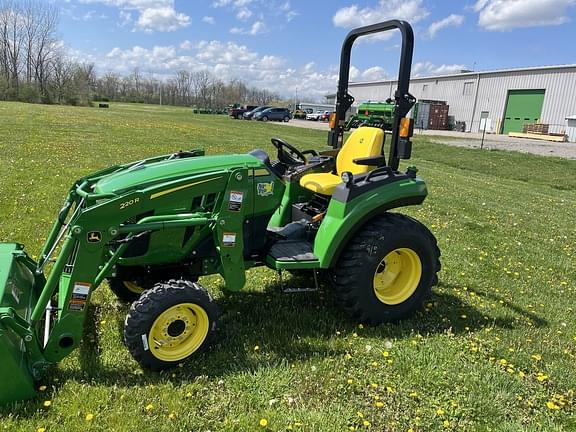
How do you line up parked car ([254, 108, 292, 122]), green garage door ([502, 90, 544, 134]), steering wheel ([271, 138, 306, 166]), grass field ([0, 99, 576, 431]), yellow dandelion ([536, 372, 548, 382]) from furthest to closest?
1. parked car ([254, 108, 292, 122])
2. green garage door ([502, 90, 544, 134])
3. steering wheel ([271, 138, 306, 166])
4. yellow dandelion ([536, 372, 548, 382])
5. grass field ([0, 99, 576, 431])

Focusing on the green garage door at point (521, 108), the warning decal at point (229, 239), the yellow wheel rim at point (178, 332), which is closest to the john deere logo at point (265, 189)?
the warning decal at point (229, 239)

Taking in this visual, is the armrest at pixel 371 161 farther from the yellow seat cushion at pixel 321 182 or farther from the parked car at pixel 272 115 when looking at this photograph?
the parked car at pixel 272 115

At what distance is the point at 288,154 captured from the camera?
4895mm

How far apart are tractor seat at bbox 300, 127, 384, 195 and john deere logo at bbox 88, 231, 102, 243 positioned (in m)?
2.00

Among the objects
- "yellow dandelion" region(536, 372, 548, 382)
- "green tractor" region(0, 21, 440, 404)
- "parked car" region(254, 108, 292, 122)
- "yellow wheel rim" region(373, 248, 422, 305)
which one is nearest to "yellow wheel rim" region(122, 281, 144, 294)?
"green tractor" region(0, 21, 440, 404)

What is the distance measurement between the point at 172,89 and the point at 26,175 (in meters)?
99.3

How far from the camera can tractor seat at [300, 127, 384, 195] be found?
444cm

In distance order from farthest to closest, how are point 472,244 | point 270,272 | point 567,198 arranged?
point 567,198, point 472,244, point 270,272

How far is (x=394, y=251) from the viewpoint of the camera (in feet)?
13.9

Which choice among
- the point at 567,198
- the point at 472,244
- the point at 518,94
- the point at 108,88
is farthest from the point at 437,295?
the point at 108,88

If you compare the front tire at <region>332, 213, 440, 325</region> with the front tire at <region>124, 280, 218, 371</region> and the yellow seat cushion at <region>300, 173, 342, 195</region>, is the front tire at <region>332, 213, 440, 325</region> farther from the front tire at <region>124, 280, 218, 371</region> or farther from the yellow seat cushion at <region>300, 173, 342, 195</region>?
the front tire at <region>124, 280, 218, 371</region>

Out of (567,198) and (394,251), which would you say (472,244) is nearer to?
(394,251)

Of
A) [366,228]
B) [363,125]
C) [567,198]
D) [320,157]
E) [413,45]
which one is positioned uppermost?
[413,45]

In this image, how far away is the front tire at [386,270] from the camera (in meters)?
3.96
